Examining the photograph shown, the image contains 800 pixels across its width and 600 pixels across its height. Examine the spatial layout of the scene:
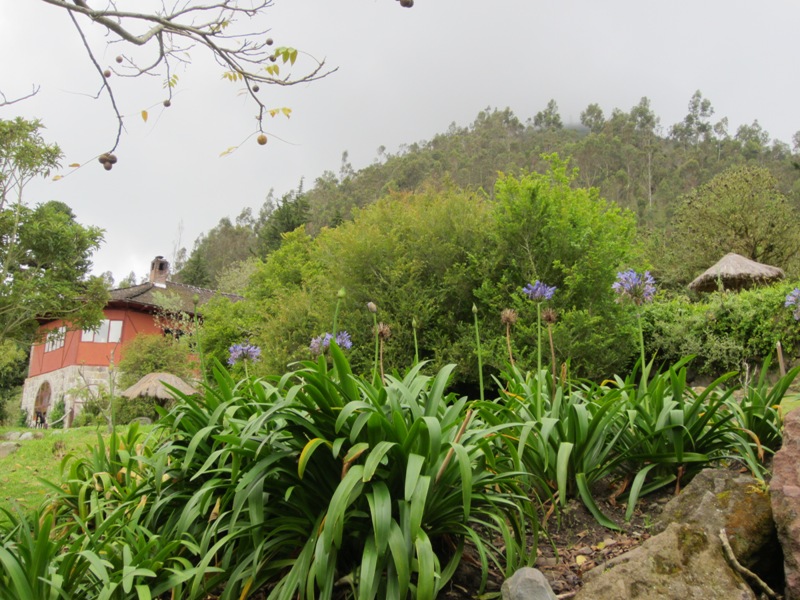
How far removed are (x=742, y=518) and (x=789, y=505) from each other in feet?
0.72

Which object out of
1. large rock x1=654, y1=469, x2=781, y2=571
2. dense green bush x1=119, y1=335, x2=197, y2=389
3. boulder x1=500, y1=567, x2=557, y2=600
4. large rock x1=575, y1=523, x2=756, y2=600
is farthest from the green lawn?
dense green bush x1=119, y1=335, x2=197, y2=389

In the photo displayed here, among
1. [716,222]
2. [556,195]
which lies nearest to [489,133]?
[716,222]

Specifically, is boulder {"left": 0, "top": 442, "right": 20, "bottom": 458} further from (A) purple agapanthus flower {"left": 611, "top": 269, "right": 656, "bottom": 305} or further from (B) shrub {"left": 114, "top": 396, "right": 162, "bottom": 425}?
(A) purple agapanthus flower {"left": 611, "top": 269, "right": 656, "bottom": 305}

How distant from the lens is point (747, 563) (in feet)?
7.20

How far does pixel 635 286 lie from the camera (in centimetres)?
378

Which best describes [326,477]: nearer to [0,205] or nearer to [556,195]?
[556,195]

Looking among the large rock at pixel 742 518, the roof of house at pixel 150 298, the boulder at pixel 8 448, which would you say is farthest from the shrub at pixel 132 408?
the large rock at pixel 742 518

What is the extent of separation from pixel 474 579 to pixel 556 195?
10140 mm

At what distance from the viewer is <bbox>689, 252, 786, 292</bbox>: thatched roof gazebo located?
13.6m

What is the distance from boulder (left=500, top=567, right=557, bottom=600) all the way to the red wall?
80.9ft

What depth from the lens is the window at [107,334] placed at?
2526cm

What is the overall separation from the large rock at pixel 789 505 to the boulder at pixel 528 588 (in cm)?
80

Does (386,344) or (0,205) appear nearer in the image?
(386,344)

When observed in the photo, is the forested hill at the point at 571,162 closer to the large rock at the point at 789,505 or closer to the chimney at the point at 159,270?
the chimney at the point at 159,270
